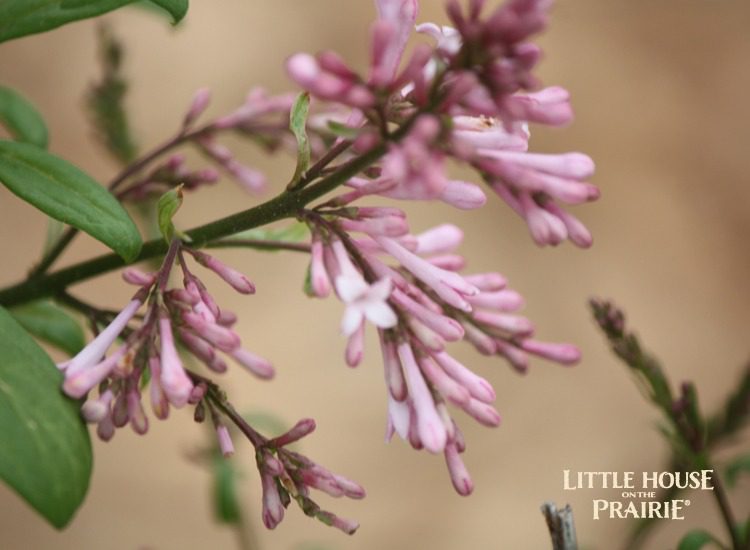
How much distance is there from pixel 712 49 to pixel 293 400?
219 cm

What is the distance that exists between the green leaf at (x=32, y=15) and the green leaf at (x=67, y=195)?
118mm

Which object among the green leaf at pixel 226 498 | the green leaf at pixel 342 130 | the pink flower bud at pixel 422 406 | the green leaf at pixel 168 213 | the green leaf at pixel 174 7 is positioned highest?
the green leaf at pixel 342 130

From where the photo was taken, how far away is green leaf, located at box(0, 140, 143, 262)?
848 mm

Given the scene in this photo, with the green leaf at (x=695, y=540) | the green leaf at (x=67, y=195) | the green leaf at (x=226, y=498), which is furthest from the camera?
the green leaf at (x=226, y=498)

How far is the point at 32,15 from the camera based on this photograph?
3.07 feet

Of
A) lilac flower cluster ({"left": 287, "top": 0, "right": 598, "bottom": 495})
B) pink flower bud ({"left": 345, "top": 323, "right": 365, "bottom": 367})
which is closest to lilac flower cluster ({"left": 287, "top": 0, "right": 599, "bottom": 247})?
lilac flower cluster ({"left": 287, "top": 0, "right": 598, "bottom": 495})

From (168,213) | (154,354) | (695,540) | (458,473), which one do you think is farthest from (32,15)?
(695,540)

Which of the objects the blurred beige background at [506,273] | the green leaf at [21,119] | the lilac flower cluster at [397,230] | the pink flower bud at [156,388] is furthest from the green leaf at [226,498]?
the pink flower bud at [156,388]

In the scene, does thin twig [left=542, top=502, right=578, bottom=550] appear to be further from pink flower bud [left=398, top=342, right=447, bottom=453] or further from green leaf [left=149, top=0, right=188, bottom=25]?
green leaf [left=149, top=0, right=188, bottom=25]

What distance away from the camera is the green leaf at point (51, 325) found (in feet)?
3.82

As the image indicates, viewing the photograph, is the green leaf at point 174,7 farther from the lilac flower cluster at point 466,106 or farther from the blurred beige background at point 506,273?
the blurred beige background at point 506,273

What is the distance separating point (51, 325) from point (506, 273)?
2.08m

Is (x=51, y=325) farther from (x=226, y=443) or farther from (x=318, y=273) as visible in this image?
(x=318, y=273)

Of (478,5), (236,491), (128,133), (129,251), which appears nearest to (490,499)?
(236,491)
